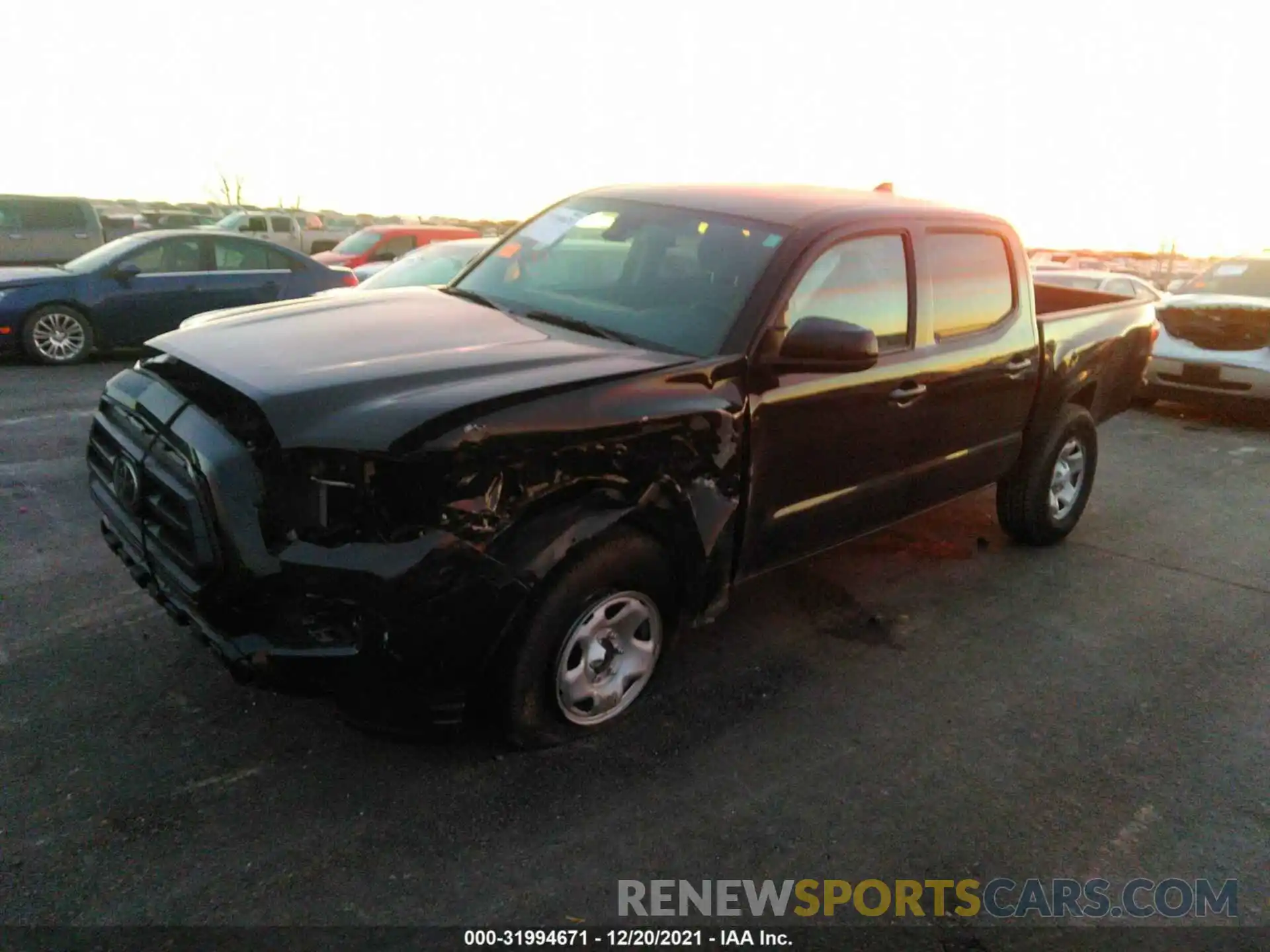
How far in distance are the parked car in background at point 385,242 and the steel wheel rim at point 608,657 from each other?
1207 cm

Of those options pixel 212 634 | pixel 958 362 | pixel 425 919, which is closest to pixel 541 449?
pixel 212 634

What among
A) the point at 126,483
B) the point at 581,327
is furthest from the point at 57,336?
the point at 581,327

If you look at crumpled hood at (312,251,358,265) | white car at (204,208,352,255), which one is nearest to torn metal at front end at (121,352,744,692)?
crumpled hood at (312,251,358,265)

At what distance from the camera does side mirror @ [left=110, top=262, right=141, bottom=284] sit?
959cm

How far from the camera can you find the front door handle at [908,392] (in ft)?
12.7

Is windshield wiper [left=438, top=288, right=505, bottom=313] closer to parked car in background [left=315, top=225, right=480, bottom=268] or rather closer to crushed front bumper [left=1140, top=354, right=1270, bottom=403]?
crushed front bumper [left=1140, top=354, right=1270, bottom=403]

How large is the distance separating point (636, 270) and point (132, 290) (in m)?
7.90

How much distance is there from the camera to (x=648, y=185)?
4.36 meters

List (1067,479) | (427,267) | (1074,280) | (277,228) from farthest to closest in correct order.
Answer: (277,228), (1074,280), (427,267), (1067,479)

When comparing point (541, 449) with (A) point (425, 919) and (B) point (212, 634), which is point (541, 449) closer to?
(B) point (212, 634)

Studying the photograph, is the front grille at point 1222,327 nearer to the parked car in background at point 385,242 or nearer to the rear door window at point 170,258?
the parked car in background at point 385,242

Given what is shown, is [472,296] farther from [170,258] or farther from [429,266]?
[170,258]

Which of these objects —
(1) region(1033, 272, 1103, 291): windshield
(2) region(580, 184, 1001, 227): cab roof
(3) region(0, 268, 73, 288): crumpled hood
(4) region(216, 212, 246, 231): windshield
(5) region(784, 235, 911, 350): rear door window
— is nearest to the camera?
(5) region(784, 235, 911, 350): rear door window

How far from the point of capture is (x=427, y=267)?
27.8ft
